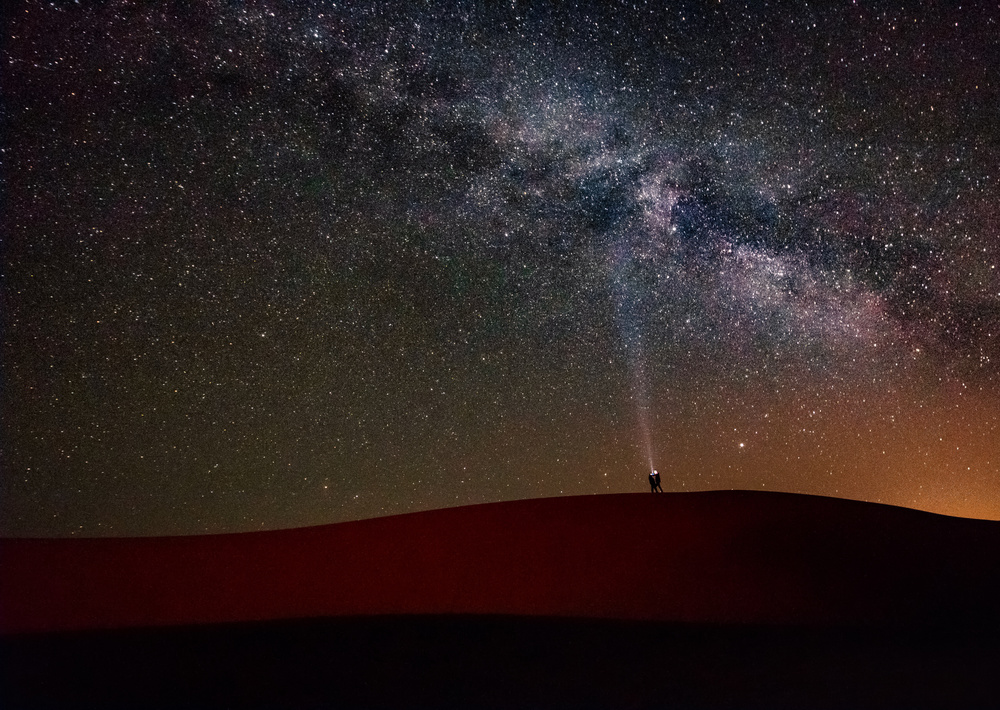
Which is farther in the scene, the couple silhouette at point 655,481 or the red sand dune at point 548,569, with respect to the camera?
the couple silhouette at point 655,481

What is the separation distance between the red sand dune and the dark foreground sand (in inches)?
1.4

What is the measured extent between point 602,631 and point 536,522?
10.6 feet

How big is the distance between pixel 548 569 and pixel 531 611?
108 centimetres

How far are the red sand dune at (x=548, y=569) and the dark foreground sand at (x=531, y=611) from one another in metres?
0.03

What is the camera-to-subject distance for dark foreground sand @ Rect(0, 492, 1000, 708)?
200 inches

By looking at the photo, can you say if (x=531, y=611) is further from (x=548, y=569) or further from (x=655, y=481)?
(x=655, y=481)

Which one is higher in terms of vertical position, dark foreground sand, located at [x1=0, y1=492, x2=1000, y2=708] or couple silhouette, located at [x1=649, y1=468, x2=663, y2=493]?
couple silhouette, located at [x1=649, y1=468, x2=663, y2=493]

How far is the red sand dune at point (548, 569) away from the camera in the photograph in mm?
6984

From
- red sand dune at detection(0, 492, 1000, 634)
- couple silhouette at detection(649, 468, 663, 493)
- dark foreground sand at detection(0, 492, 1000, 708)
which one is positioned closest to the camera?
dark foreground sand at detection(0, 492, 1000, 708)

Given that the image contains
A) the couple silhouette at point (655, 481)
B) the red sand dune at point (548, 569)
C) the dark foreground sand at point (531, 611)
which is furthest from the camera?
the couple silhouette at point (655, 481)

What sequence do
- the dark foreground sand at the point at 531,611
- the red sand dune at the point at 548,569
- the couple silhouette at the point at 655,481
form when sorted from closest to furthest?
the dark foreground sand at the point at 531,611 → the red sand dune at the point at 548,569 → the couple silhouette at the point at 655,481

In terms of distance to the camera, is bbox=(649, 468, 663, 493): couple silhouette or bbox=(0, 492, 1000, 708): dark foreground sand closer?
bbox=(0, 492, 1000, 708): dark foreground sand

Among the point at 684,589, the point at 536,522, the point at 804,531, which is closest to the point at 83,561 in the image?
the point at 536,522

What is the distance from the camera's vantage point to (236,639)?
6.20 metres
